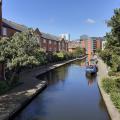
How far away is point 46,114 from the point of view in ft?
71.8

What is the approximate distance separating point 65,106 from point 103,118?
500cm

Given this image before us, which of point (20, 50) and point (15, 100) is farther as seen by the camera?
point (20, 50)

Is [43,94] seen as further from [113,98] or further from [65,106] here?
[113,98]

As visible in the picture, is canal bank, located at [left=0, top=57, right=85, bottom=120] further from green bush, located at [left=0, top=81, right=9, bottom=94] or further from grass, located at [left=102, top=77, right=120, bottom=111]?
grass, located at [left=102, top=77, right=120, bottom=111]

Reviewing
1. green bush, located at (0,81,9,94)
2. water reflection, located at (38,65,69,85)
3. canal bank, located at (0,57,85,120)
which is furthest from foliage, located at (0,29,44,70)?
water reflection, located at (38,65,69,85)

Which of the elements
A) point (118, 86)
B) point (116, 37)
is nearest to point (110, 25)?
point (116, 37)

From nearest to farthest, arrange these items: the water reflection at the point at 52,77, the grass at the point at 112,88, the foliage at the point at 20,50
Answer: the grass at the point at 112,88, the foliage at the point at 20,50, the water reflection at the point at 52,77

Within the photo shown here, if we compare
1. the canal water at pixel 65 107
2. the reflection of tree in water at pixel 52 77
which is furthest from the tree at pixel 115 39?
the reflection of tree in water at pixel 52 77

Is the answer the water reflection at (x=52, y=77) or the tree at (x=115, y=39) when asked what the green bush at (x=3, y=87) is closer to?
the tree at (x=115, y=39)

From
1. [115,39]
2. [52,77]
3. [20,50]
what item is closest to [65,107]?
[115,39]

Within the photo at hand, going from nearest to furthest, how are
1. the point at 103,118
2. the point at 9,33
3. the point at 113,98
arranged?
the point at 103,118, the point at 113,98, the point at 9,33

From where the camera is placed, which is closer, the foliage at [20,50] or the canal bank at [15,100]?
the canal bank at [15,100]

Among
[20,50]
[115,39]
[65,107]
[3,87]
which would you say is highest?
[115,39]

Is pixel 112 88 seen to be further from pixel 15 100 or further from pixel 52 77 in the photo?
pixel 52 77
